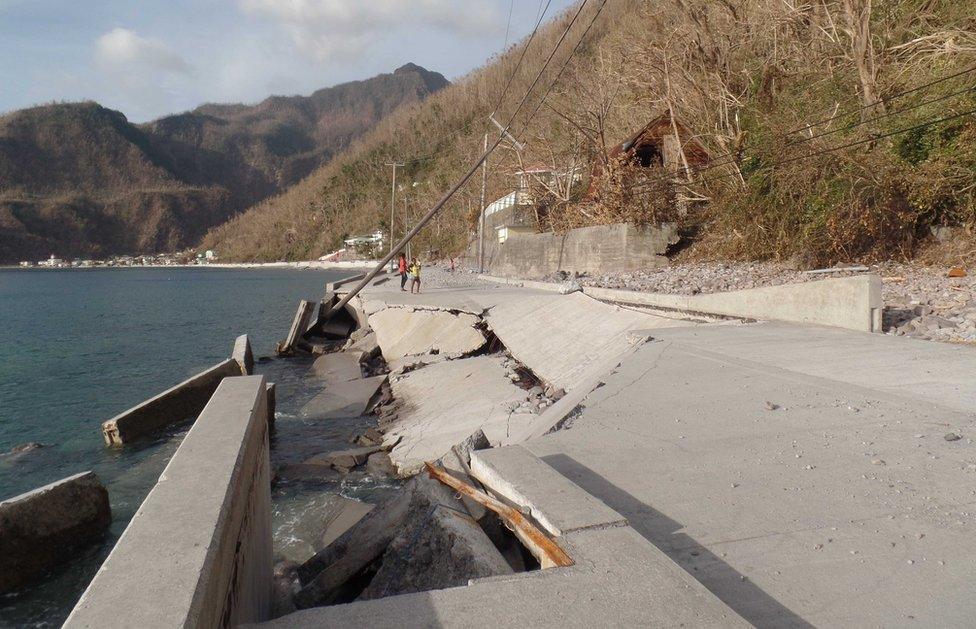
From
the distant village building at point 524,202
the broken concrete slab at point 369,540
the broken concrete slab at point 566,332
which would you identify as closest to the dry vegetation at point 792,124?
the distant village building at point 524,202

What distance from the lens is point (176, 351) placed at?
1025 inches

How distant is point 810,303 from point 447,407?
19.0 feet

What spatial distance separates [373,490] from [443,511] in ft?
16.7

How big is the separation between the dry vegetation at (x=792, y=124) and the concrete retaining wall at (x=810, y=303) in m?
4.55

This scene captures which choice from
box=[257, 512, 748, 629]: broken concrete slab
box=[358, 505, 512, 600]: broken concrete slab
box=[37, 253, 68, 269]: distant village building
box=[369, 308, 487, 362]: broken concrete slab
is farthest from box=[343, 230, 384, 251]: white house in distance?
box=[257, 512, 748, 629]: broken concrete slab

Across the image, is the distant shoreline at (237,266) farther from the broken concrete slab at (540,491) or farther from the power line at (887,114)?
the broken concrete slab at (540,491)

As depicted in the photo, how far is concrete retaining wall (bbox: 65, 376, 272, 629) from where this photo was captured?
6.57ft

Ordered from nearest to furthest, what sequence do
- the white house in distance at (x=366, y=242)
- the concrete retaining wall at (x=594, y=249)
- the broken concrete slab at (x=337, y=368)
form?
the broken concrete slab at (x=337, y=368), the concrete retaining wall at (x=594, y=249), the white house in distance at (x=366, y=242)

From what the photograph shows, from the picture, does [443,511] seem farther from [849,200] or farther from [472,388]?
[849,200]

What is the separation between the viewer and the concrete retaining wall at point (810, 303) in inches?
337

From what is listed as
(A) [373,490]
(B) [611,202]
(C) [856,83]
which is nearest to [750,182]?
(C) [856,83]

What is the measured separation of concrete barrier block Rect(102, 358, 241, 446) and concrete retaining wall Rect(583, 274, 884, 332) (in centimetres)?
855

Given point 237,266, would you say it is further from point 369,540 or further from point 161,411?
point 369,540

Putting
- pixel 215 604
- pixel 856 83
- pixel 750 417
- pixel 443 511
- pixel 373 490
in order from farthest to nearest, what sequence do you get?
pixel 856 83 → pixel 373 490 → pixel 750 417 → pixel 443 511 → pixel 215 604
